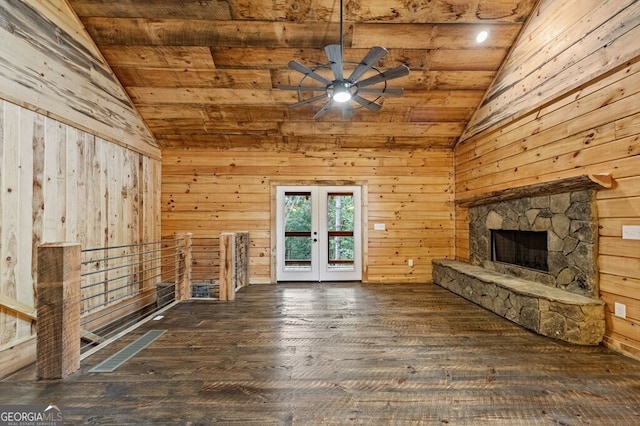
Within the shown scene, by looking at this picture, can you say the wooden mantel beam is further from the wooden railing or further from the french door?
the wooden railing

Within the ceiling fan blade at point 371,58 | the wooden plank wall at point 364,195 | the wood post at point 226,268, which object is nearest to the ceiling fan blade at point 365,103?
the ceiling fan blade at point 371,58

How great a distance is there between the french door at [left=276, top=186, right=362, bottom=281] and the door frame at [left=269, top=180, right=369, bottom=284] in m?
0.08

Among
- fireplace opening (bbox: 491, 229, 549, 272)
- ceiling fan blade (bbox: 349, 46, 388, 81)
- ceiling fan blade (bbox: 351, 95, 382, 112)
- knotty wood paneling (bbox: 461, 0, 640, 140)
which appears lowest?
fireplace opening (bbox: 491, 229, 549, 272)

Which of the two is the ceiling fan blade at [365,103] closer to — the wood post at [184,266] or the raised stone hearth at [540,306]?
the raised stone hearth at [540,306]

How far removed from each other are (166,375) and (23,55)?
324cm

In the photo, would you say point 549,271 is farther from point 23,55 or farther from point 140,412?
point 23,55

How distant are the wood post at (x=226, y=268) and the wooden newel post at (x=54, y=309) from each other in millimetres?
2102

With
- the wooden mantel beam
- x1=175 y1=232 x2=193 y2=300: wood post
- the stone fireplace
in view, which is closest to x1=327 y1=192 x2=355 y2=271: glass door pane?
the wooden mantel beam

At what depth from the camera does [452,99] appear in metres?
4.41

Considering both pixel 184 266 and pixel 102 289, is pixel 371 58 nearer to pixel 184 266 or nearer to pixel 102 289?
pixel 184 266

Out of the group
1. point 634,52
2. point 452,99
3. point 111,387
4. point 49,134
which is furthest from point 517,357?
point 49,134

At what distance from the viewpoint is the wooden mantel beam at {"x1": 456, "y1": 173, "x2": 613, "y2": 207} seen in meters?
2.60

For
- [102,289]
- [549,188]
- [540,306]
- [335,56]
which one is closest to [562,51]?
[549,188]

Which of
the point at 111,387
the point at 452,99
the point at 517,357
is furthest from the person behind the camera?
the point at 452,99
